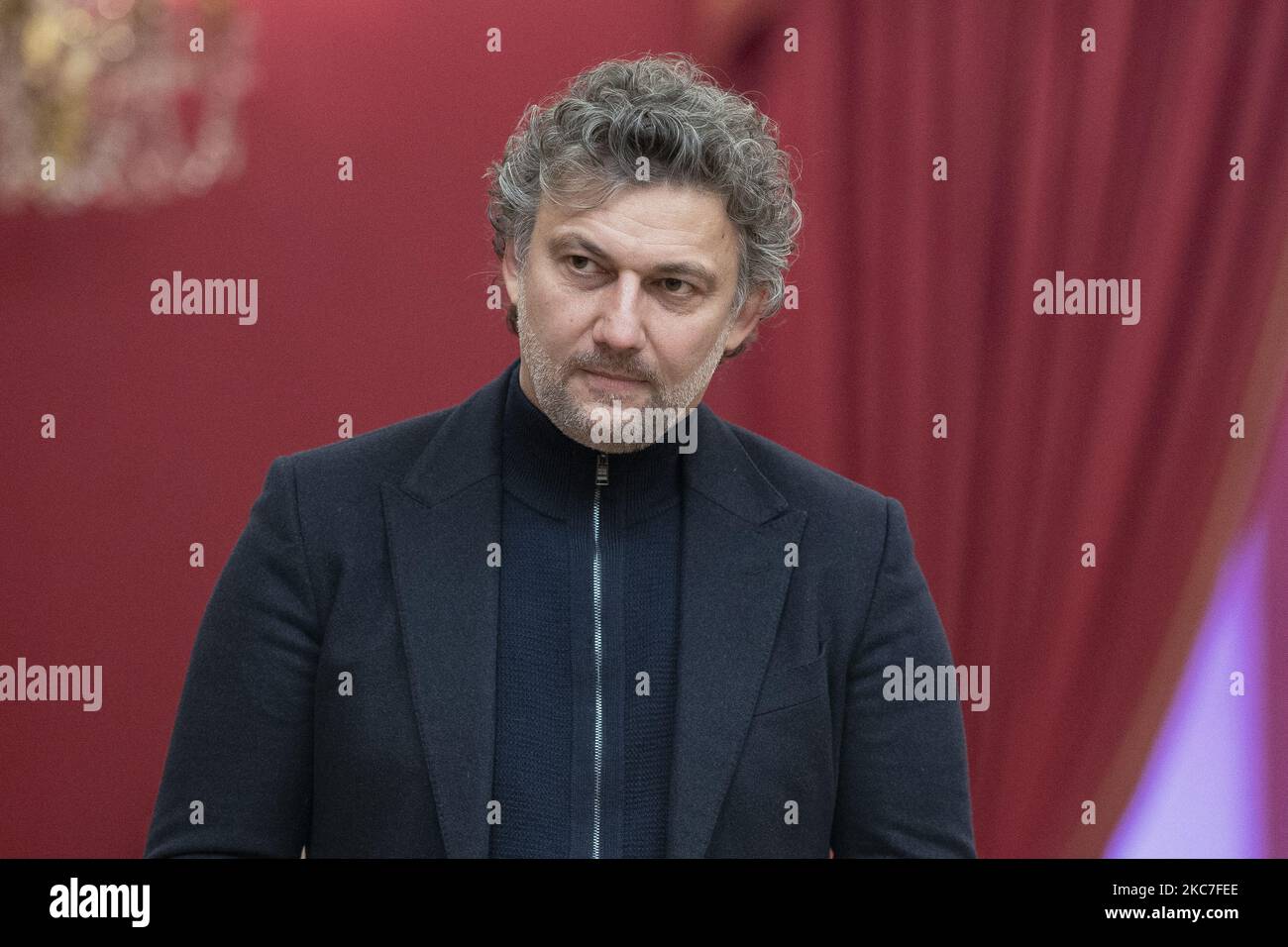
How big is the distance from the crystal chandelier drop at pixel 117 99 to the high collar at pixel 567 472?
3.62 feet

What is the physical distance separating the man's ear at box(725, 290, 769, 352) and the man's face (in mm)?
120

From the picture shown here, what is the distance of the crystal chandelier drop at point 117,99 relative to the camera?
247cm

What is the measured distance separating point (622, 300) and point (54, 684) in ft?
4.88

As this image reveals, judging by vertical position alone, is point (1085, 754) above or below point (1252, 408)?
below

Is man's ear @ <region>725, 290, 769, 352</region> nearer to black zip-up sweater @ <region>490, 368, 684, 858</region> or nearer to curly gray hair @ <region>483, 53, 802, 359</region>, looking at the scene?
curly gray hair @ <region>483, 53, 802, 359</region>

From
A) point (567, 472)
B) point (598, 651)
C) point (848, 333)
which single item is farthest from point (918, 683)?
point (848, 333)

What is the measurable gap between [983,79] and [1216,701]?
125 centimetres

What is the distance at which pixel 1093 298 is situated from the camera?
8.70 feet

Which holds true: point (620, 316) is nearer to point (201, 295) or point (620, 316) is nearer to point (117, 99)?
point (201, 295)

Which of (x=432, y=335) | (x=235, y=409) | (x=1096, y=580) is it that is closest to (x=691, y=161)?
(x=432, y=335)

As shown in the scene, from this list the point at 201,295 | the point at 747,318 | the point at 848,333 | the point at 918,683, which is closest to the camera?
the point at 918,683

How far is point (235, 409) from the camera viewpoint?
253 centimetres

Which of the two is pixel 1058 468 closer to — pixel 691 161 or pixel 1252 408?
pixel 1252 408
